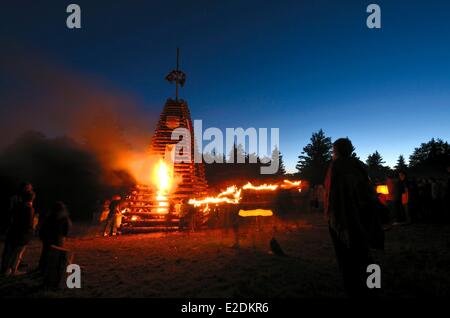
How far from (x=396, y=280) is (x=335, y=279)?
1.26 meters

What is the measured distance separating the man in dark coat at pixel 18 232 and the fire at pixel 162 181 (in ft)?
30.2

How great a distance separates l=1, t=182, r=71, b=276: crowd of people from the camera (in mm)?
6316

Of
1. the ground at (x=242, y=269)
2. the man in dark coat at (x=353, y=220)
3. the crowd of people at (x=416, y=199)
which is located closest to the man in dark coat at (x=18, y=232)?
the ground at (x=242, y=269)

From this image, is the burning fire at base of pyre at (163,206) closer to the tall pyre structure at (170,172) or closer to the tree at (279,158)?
the tall pyre structure at (170,172)

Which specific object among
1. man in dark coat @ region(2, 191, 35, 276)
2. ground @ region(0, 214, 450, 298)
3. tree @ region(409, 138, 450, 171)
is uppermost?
tree @ region(409, 138, 450, 171)

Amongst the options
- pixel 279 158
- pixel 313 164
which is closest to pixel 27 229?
pixel 313 164

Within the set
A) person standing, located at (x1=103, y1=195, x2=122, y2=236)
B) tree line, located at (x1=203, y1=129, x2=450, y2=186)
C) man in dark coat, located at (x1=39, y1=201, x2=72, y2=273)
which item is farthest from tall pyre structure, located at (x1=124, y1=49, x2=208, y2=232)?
tree line, located at (x1=203, y1=129, x2=450, y2=186)

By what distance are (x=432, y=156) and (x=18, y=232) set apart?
78.1 meters

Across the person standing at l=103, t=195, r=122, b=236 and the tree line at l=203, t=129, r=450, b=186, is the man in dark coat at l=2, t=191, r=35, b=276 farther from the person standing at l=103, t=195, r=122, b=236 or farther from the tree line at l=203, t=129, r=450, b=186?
the tree line at l=203, t=129, r=450, b=186

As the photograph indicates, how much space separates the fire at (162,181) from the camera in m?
16.0

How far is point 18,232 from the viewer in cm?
650

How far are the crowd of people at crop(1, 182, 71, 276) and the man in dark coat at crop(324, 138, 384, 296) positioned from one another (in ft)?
21.0
